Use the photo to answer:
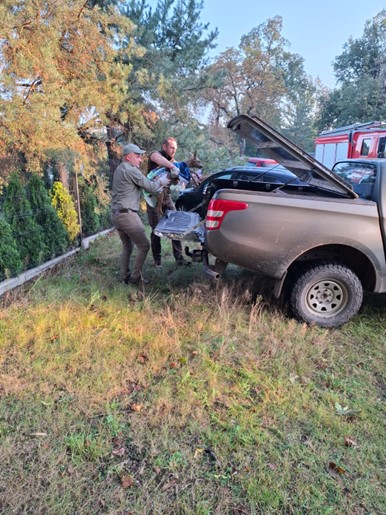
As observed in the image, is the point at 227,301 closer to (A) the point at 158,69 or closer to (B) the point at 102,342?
(B) the point at 102,342

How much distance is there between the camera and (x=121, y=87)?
6.68m

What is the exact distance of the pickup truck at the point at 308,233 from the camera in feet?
10.9

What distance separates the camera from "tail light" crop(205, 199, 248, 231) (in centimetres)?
333

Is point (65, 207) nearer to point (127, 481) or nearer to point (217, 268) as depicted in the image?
point (217, 268)

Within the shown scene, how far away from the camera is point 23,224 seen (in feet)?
17.1

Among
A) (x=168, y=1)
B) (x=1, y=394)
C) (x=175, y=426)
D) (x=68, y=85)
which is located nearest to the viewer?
(x=175, y=426)

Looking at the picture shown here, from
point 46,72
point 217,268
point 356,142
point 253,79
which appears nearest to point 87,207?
point 46,72

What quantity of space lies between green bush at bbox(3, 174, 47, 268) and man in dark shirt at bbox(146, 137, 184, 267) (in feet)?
5.64

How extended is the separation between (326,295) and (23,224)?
4.34 metres

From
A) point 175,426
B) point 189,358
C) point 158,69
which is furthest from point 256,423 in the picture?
point 158,69

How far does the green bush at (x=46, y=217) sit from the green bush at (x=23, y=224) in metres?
0.25

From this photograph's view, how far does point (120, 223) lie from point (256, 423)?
9.51 ft


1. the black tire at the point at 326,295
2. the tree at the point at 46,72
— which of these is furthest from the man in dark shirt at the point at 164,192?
the black tire at the point at 326,295

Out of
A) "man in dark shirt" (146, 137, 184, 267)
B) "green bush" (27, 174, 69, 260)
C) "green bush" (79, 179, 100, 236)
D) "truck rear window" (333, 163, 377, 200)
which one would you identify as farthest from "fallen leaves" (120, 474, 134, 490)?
"green bush" (79, 179, 100, 236)
